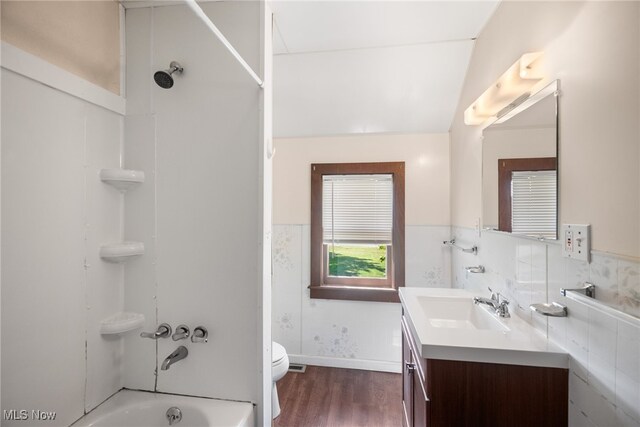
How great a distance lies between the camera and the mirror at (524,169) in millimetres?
1093

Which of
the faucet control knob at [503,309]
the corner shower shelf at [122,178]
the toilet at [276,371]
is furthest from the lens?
the toilet at [276,371]

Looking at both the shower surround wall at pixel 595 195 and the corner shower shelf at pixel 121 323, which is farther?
the corner shower shelf at pixel 121 323

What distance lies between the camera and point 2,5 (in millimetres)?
880

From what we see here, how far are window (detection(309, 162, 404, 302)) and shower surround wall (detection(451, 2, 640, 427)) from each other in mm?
1267

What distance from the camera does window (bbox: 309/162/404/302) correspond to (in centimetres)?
251

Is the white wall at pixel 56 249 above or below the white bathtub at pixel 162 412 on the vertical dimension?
above

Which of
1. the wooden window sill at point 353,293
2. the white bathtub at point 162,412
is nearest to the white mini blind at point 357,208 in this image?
the wooden window sill at point 353,293

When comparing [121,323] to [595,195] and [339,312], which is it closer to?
[339,312]

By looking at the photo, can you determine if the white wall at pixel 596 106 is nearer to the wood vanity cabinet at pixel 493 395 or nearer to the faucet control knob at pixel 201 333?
the wood vanity cabinet at pixel 493 395

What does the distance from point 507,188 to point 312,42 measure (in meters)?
1.40

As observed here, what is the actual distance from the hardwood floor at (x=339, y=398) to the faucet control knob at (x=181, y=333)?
1099mm

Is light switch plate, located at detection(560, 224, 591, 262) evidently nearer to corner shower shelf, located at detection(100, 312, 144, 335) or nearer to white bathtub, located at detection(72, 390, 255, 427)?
white bathtub, located at detection(72, 390, 255, 427)

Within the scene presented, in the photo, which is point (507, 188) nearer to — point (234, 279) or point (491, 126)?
point (491, 126)

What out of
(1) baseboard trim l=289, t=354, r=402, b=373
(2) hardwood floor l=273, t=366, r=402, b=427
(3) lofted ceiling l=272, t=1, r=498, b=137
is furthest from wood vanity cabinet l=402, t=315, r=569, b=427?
(3) lofted ceiling l=272, t=1, r=498, b=137
